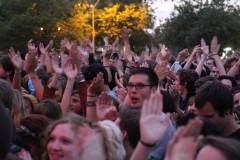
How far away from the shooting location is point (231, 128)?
5008mm

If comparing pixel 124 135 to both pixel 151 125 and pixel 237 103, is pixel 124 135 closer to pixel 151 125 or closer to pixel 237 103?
pixel 151 125

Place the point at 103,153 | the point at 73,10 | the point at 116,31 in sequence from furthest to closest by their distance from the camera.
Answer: the point at 116,31, the point at 73,10, the point at 103,153

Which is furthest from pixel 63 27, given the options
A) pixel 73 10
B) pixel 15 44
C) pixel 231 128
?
pixel 231 128

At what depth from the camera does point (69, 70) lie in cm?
709

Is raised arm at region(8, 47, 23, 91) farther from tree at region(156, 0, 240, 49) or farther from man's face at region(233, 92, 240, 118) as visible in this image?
tree at region(156, 0, 240, 49)

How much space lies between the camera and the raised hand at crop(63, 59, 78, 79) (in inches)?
277

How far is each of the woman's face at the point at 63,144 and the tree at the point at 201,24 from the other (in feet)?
141

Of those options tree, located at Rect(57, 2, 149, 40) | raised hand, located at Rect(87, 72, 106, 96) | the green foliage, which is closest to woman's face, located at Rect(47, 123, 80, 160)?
raised hand, located at Rect(87, 72, 106, 96)

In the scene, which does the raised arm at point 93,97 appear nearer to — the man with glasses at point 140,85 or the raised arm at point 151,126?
the man with glasses at point 140,85

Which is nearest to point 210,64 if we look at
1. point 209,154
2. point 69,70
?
point 69,70

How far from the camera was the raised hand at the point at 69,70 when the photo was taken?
7.02m

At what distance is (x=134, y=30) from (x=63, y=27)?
12.7 m

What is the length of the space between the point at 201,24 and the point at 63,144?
43459mm

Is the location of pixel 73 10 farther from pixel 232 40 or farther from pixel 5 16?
pixel 232 40
